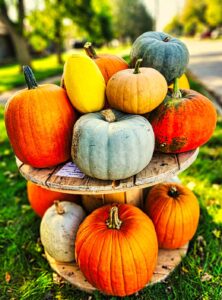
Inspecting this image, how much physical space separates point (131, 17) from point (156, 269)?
5155cm

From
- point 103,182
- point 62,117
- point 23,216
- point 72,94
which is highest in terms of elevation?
point 72,94

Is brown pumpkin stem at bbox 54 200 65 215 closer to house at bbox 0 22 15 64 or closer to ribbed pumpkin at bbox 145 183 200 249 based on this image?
ribbed pumpkin at bbox 145 183 200 249

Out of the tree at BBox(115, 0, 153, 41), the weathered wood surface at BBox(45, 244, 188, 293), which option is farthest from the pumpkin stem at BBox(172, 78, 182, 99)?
the tree at BBox(115, 0, 153, 41)

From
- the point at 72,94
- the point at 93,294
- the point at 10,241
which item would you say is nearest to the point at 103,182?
the point at 72,94

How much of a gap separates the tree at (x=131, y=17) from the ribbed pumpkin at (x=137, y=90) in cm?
4989

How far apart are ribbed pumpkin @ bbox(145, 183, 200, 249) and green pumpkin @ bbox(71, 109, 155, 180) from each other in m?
0.72

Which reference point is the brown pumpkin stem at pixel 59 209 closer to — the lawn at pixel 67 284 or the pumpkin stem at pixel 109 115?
the lawn at pixel 67 284

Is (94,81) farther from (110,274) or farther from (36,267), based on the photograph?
(36,267)

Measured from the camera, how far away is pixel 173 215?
7.96 feet

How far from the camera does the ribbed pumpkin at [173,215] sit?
2434 mm

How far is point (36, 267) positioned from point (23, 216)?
2.58 feet

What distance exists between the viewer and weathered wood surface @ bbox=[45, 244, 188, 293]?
2.34m

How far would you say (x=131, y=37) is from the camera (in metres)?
52.0

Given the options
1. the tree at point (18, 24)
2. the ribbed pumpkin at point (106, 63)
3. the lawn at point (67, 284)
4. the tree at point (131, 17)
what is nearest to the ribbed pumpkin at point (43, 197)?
the lawn at point (67, 284)
